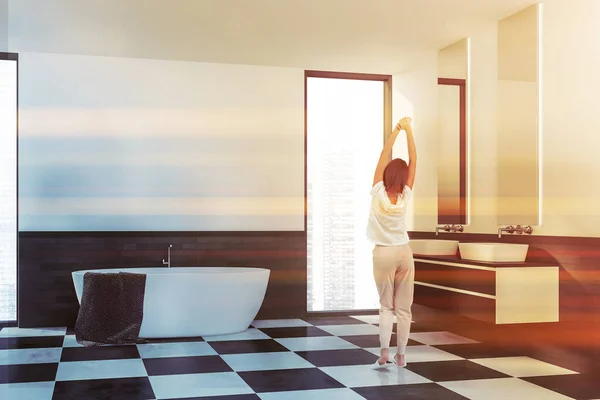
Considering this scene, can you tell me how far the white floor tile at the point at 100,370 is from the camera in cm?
407

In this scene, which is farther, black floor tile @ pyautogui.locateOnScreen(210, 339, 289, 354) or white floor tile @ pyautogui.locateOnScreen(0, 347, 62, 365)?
black floor tile @ pyautogui.locateOnScreen(210, 339, 289, 354)

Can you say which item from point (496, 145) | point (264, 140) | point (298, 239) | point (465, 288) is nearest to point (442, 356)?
point (465, 288)

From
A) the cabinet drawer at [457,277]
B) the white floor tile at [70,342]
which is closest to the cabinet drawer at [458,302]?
the cabinet drawer at [457,277]

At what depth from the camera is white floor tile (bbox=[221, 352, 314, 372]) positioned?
4320 millimetres

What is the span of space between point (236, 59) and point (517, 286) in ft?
10.7

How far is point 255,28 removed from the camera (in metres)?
5.41

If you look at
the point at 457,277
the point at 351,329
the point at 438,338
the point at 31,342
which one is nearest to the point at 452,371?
the point at 457,277

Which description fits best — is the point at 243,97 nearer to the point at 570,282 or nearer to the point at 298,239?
the point at 298,239

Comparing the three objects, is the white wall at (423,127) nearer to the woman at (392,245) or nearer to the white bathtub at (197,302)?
the white bathtub at (197,302)

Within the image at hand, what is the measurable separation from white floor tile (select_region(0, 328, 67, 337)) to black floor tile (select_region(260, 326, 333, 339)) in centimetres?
167

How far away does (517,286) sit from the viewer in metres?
4.49

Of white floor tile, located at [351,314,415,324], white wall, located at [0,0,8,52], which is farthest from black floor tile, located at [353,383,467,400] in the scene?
white wall, located at [0,0,8,52]

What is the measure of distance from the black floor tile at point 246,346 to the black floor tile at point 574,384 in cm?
179

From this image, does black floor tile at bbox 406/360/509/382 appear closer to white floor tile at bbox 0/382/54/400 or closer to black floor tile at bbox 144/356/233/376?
black floor tile at bbox 144/356/233/376
